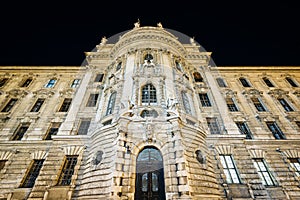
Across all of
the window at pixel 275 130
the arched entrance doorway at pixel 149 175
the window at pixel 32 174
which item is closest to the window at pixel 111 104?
the arched entrance doorway at pixel 149 175

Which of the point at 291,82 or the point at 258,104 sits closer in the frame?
the point at 258,104

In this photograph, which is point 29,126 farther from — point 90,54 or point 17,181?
point 90,54

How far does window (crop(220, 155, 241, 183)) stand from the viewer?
10555 millimetres

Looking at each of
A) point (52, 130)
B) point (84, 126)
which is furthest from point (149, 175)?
point (52, 130)

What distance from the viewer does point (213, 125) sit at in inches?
563

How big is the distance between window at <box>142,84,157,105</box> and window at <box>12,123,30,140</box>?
41.5ft

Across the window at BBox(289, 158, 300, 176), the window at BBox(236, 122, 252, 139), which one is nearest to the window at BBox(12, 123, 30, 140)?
the window at BBox(236, 122, 252, 139)

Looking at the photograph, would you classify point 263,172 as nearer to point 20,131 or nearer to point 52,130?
point 52,130

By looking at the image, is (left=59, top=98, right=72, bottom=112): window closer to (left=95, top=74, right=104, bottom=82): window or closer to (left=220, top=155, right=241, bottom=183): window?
(left=95, top=74, right=104, bottom=82): window

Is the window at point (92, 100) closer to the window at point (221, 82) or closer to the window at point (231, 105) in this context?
the window at point (231, 105)

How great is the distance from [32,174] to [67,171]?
10.4 feet

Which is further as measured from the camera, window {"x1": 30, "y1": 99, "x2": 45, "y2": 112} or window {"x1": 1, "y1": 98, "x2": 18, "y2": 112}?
window {"x1": 1, "y1": 98, "x2": 18, "y2": 112}

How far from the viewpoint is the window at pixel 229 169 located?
1055cm

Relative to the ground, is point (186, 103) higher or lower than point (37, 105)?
lower
